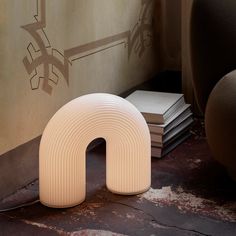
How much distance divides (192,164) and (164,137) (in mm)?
160

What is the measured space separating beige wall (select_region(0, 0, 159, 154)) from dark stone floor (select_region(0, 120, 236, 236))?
0.26 m

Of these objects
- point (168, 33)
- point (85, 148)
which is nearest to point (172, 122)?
point (85, 148)

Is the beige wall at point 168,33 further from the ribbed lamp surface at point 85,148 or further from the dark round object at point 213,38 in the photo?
the ribbed lamp surface at point 85,148

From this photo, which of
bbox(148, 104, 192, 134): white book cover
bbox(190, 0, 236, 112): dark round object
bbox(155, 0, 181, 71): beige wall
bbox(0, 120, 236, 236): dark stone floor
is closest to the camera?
bbox(0, 120, 236, 236): dark stone floor

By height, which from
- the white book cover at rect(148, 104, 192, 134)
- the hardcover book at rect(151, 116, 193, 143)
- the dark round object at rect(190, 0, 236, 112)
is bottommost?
the hardcover book at rect(151, 116, 193, 143)

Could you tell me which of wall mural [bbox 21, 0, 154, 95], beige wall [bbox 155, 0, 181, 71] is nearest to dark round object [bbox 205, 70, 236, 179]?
wall mural [bbox 21, 0, 154, 95]

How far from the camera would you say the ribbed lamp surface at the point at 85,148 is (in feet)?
5.72

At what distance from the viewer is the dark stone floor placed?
1671mm

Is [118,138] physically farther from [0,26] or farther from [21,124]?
[0,26]

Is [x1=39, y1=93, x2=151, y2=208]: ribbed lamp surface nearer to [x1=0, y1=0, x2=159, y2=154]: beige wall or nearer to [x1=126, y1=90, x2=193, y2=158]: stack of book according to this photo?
[x1=0, y1=0, x2=159, y2=154]: beige wall

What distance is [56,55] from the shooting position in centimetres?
201

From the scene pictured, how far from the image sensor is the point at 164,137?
2.22 metres

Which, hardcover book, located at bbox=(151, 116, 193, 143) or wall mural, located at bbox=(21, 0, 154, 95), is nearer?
wall mural, located at bbox=(21, 0, 154, 95)

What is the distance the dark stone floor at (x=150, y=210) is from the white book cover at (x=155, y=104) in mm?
213
